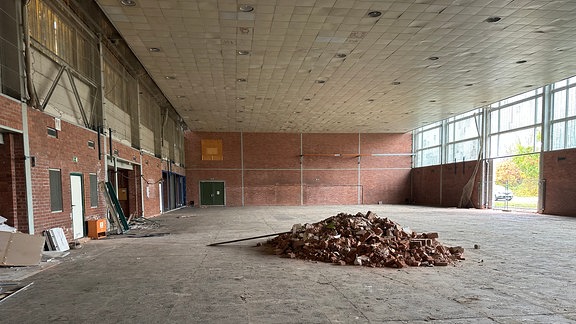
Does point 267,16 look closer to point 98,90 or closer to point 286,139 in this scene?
point 98,90

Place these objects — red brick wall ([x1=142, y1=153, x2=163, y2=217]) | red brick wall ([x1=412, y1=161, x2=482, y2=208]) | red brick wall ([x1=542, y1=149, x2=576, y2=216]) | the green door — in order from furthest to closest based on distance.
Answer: the green door
red brick wall ([x1=412, y1=161, x2=482, y2=208])
red brick wall ([x1=542, y1=149, x2=576, y2=216])
red brick wall ([x1=142, y1=153, x2=163, y2=217])

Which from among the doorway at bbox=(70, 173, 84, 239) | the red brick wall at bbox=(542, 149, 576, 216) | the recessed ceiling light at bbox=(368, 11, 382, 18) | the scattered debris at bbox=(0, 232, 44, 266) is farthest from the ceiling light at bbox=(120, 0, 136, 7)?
the red brick wall at bbox=(542, 149, 576, 216)

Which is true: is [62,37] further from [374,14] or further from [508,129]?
[508,129]

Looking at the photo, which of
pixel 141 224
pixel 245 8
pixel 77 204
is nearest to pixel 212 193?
pixel 141 224

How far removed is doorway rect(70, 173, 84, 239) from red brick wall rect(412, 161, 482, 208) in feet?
70.7

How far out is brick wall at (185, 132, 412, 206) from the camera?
25.9m

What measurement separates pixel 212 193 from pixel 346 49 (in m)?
18.8

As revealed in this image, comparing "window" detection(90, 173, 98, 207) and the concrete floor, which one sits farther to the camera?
"window" detection(90, 173, 98, 207)

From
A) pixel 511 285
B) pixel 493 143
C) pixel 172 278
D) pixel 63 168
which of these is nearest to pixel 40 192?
pixel 63 168

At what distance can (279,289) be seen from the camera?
4668 mm

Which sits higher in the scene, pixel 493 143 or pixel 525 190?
pixel 493 143

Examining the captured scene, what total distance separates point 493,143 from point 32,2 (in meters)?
22.4

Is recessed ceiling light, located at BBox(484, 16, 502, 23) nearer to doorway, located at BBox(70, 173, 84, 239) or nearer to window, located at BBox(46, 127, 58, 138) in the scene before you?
window, located at BBox(46, 127, 58, 138)

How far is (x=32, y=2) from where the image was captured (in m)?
6.94
